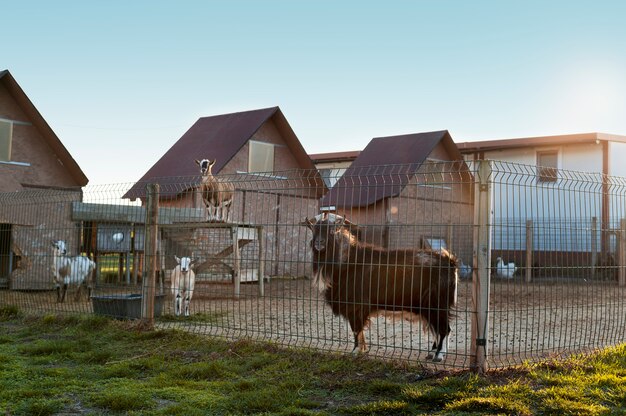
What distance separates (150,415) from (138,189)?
17533 mm

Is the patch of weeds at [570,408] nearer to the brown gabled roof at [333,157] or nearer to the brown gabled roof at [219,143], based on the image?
the brown gabled roof at [219,143]

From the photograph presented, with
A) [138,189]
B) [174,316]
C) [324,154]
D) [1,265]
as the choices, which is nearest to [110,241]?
[1,265]

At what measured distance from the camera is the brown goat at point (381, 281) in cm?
753

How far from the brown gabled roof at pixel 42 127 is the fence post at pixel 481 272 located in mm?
15946

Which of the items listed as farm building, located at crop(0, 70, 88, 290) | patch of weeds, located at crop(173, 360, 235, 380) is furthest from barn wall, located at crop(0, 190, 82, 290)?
patch of weeds, located at crop(173, 360, 235, 380)

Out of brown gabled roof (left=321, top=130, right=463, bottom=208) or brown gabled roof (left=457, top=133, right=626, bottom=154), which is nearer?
brown gabled roof (left=321, top=130, right=463, bottom=208)

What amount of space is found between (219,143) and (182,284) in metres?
13.0

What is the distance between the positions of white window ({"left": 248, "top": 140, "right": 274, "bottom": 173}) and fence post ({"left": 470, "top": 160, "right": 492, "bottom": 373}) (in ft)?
59.7

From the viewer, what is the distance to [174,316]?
438 inches

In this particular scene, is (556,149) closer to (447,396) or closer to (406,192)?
(406,192)

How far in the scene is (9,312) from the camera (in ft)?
36.2

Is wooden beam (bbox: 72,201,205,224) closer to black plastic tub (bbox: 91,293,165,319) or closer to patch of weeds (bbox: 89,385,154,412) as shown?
black plastic tub (bbox: 91,293,165,319)

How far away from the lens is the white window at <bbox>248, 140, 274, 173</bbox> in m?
24.6

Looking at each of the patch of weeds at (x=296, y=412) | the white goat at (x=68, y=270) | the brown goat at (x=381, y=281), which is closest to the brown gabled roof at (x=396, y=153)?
the white goat at (x=68, y=270)
